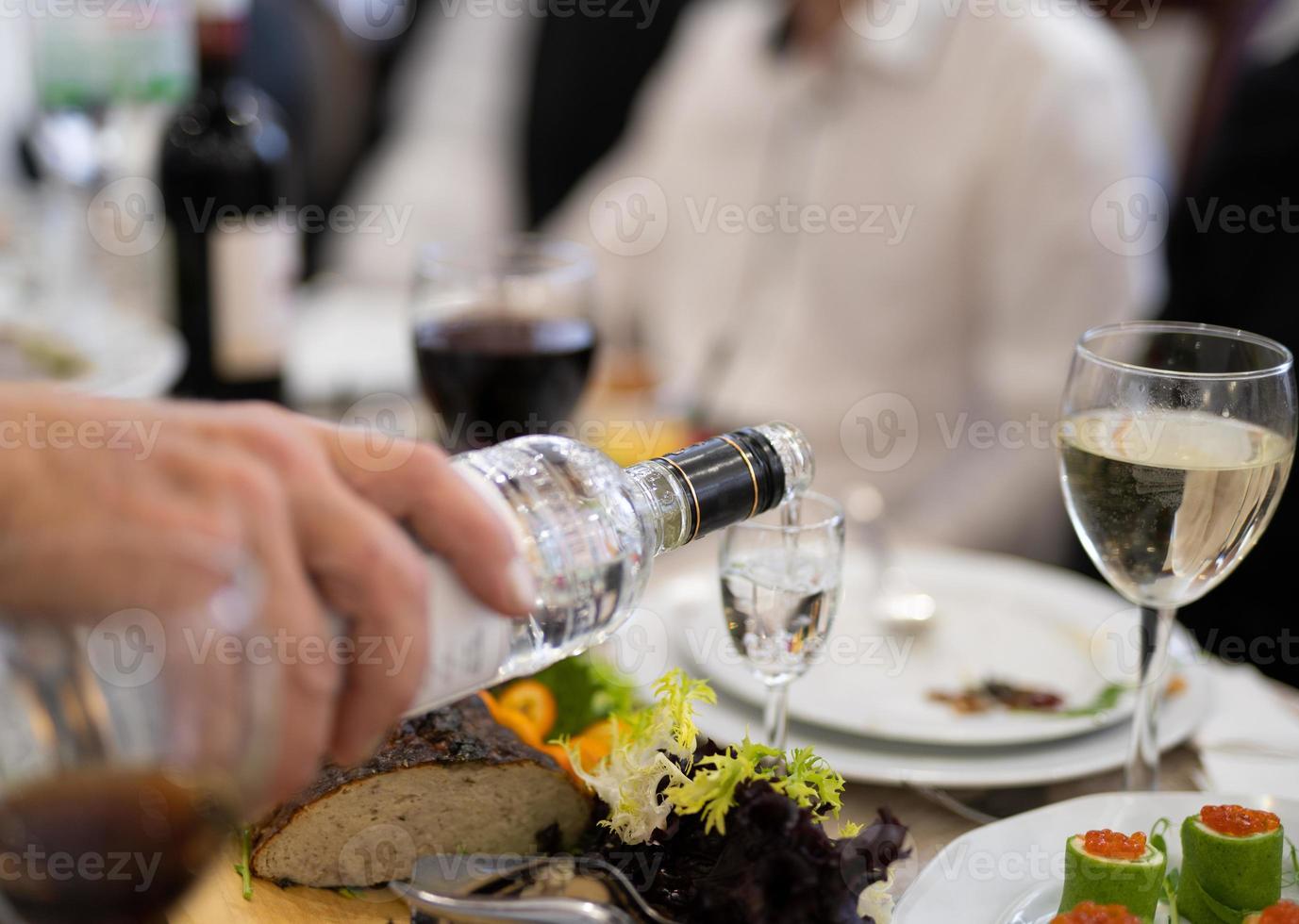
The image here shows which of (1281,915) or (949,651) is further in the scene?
(949,651)

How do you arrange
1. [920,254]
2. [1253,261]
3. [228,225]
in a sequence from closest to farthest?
[228,225] < [1253,261] < [920,254]

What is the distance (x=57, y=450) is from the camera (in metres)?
0.46

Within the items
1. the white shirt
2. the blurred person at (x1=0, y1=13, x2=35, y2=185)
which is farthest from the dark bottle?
the blurred person at (x1=0, y1=13, x2=35, y2=185)

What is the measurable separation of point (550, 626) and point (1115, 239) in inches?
61.7

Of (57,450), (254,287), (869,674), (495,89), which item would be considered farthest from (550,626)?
(495,89)

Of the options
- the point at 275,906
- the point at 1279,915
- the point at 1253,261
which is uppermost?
the point at 1253,261

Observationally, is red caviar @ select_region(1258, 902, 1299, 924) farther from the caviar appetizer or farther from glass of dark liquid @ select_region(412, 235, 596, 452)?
glass of dark liquid @ select_region(412, 235, 596, 452)

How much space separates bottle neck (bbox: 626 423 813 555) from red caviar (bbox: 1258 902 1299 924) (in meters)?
0.30

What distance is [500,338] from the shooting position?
1.12 m

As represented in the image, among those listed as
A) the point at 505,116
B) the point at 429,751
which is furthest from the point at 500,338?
the point at 505,116

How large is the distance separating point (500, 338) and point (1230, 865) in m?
0.72

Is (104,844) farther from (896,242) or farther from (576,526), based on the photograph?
(896,242)

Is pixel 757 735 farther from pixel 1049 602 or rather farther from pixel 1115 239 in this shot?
pixel 1115 239

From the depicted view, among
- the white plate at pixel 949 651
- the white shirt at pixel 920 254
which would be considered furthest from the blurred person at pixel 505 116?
the white plate at pixel 949 651
